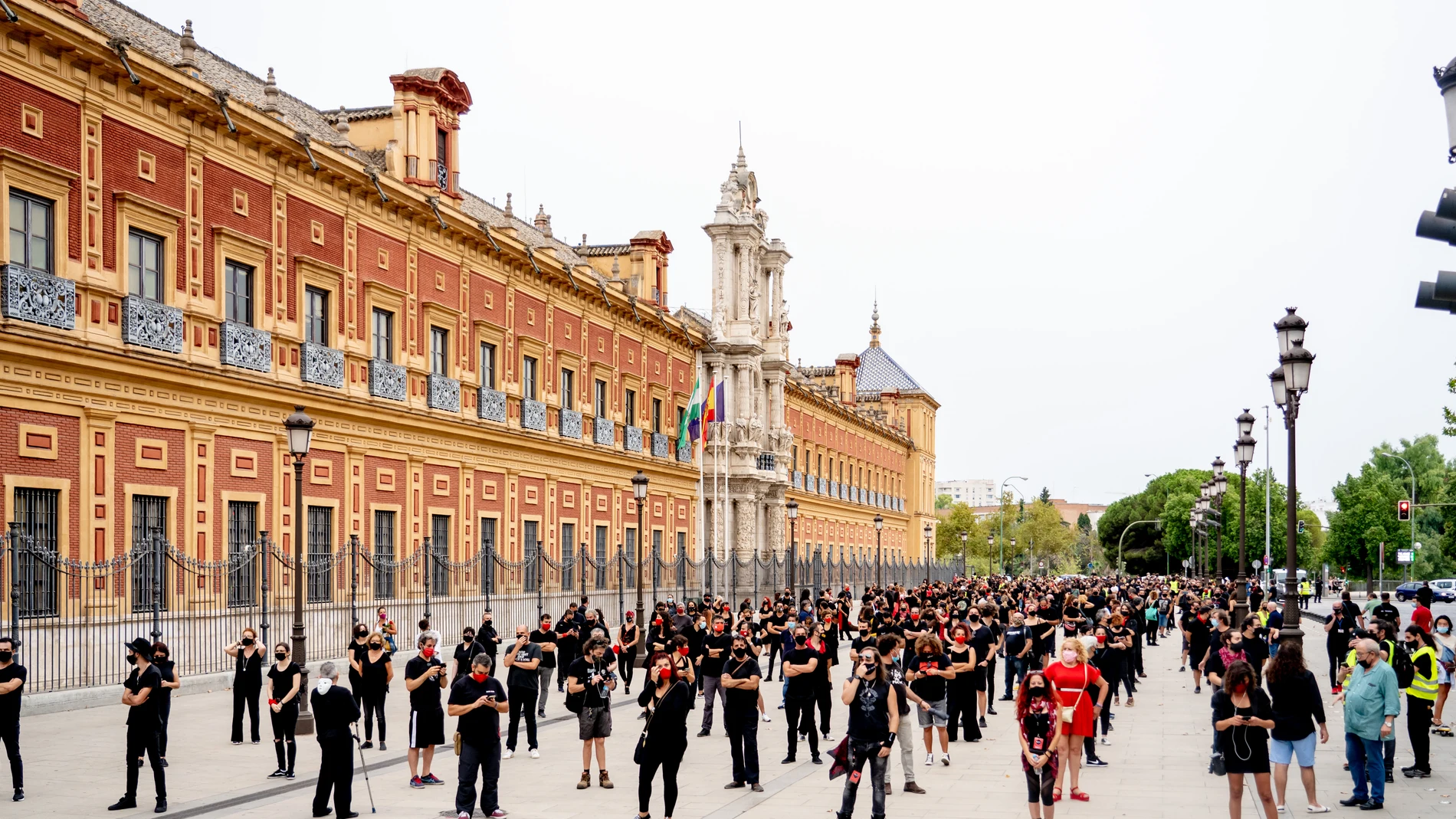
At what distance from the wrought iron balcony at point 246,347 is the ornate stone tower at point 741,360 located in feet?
80.0

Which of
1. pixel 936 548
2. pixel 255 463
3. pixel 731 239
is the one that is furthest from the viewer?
pixel 936 548

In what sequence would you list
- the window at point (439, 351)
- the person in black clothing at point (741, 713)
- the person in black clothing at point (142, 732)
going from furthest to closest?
1. the window at point (439, 351)
2. the person in black clothing at point (741, 713)
3. the person in black clothing at point (142, 732)

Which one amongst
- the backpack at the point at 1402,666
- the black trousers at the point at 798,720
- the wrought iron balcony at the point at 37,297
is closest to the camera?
the backpack at the point at 1402,666

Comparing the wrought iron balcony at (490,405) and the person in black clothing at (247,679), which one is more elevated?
the wrought iron balcony at (490,405)

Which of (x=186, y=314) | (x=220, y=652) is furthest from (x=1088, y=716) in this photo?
(x=186, y=314)

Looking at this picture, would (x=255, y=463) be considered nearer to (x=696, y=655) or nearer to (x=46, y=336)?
(x=46, y=336)

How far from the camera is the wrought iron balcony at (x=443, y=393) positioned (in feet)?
103

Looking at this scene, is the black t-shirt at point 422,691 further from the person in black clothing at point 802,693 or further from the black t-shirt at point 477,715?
the person in black clothing at point 802,693

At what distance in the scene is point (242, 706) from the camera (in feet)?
54.9

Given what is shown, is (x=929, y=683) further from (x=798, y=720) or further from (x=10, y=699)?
(x=10, y=699)

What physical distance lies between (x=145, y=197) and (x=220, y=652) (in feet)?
23.2

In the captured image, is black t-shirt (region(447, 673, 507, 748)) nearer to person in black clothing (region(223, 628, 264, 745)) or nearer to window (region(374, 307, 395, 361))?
person in black clothing (region(223, 628, 264, 745))

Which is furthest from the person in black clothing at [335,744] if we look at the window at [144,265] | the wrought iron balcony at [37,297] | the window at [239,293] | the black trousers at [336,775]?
the window at [239,293]

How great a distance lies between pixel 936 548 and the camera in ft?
355
